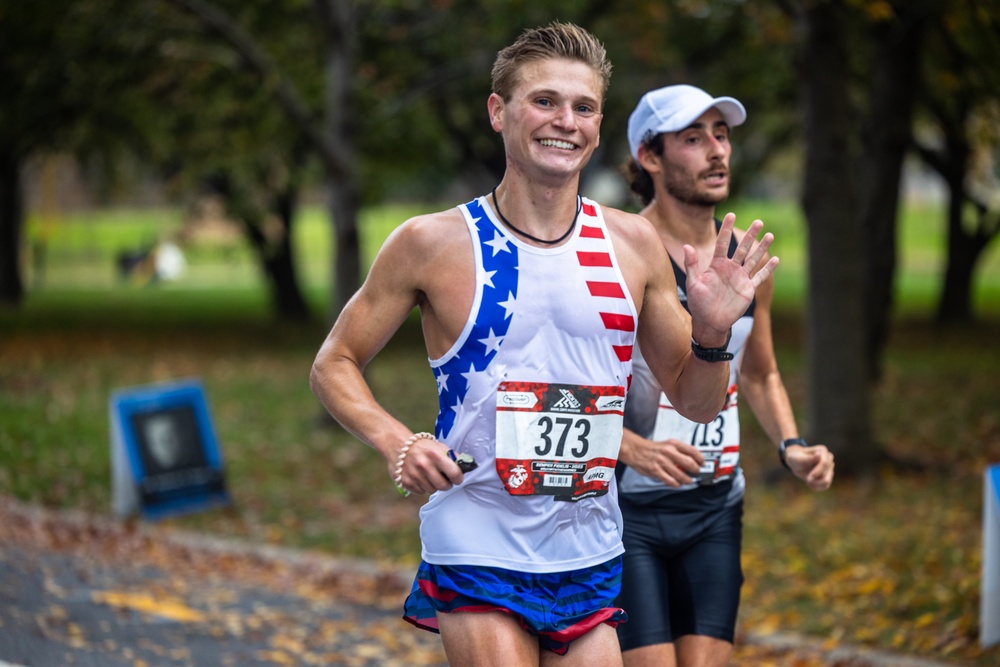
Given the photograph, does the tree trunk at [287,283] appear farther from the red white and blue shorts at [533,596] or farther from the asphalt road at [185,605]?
the red white and blue shorts at [533,596]

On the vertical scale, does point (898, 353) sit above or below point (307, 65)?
below

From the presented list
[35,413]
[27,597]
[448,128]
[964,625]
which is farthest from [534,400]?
[448,128]

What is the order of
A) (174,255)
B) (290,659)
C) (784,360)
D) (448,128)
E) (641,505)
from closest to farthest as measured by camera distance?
(641,505) → (290,659) → (784,360) → (448,128) → (174,255)

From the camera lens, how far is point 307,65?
1667cm

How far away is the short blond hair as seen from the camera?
3.23 meters

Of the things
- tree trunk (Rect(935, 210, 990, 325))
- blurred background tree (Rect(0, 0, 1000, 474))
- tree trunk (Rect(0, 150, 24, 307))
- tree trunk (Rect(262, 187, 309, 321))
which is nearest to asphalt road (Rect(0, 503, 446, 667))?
blurred background tree (Rect(0, 0, 1000, 474))

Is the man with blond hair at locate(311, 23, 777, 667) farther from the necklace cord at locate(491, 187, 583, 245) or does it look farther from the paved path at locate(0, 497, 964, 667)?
the paved path at locate(0, 497, 964, 667)

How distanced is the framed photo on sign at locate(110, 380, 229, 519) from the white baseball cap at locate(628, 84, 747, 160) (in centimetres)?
704

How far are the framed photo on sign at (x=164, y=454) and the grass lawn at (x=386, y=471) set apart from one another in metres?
0.22

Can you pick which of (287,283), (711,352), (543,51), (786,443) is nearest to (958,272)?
(287,283)

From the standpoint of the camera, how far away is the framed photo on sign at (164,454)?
10.4 m

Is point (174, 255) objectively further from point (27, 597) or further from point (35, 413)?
point (27, 597)

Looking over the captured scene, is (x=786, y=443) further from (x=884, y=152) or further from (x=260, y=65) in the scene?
(x=884, y=152)

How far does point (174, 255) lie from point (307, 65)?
111ft
